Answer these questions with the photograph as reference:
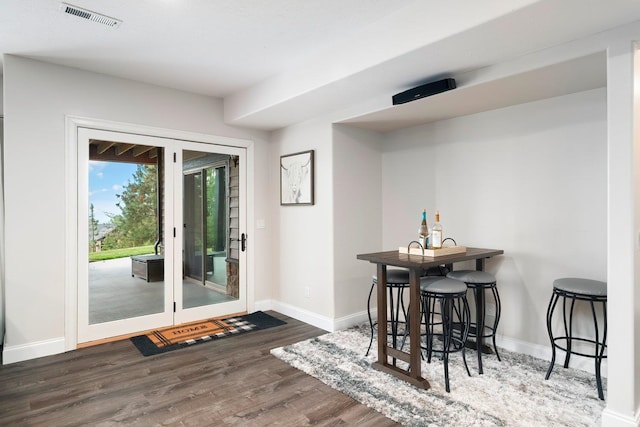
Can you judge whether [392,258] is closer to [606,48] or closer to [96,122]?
[606,48]

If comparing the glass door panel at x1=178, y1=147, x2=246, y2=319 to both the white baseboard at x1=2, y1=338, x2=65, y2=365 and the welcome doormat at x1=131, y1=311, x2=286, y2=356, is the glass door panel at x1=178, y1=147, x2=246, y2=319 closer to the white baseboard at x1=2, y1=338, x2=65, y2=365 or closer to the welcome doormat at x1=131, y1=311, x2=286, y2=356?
the welcome doormat at x1=131, y1=311, x2=286, y2=356

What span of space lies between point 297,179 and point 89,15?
96.1 inches

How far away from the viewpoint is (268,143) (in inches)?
191

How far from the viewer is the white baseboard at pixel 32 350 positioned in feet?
10.3

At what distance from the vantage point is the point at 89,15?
8.27ft

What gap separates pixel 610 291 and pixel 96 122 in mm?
4320

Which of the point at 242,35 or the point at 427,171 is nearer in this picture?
the point at 242,35

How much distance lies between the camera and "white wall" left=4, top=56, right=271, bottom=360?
125 inches

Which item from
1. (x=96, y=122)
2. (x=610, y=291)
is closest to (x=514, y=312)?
(x=610, y=291)

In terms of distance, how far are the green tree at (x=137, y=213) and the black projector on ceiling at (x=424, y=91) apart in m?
2.67

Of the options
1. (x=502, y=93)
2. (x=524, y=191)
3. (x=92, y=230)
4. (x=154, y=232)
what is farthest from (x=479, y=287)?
(x=92, y=230)

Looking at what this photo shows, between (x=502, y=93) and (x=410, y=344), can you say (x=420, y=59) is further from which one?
(x=410, y=344)

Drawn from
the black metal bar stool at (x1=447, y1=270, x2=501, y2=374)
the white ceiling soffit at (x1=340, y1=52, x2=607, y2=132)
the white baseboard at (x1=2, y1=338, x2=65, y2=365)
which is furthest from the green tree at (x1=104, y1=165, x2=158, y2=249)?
the black metal bar stool at (x1=447, y1=270, x2=501, y2=374)

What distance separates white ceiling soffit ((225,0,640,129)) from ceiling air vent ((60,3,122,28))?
57.1 inches
